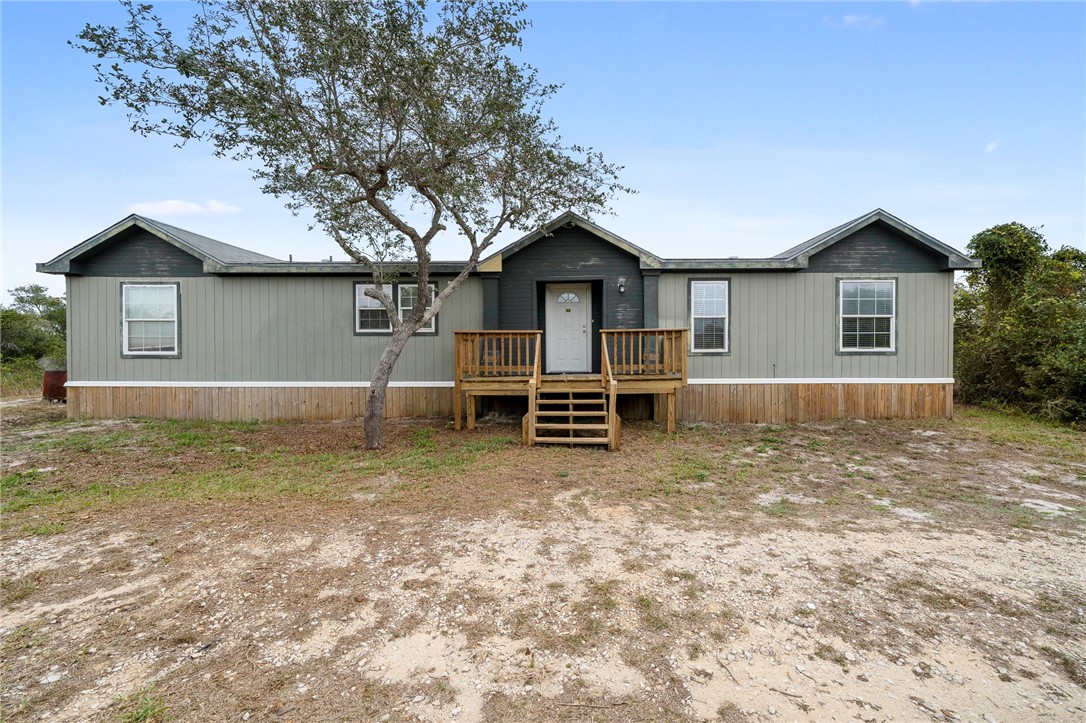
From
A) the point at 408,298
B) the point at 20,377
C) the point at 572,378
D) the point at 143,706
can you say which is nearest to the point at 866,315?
the point at 572,378

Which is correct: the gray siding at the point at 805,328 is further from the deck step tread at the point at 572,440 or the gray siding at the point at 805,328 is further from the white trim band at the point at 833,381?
the deck step tread at the point at 572,440

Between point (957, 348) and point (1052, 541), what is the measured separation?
10.8 metres

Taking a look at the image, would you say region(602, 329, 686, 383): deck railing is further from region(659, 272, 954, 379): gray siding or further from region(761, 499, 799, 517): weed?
region(761, 499, 799, 517): weed

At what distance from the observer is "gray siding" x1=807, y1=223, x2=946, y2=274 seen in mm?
9312

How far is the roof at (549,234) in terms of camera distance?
29.5 feet

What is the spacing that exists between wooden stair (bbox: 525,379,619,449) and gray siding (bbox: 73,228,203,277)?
303 inches

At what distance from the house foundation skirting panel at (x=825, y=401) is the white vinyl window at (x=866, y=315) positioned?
0.83 m

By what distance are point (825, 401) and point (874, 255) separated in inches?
125

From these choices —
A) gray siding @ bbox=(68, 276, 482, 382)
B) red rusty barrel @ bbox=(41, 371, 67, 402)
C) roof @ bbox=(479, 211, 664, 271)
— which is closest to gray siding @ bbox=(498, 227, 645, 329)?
roof @ bbox=(479, 211, 664, 271)

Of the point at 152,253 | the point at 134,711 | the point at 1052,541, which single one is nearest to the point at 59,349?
the point at 152,253

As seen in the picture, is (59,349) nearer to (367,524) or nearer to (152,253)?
(152,253)

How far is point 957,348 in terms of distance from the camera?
1198 centimetres

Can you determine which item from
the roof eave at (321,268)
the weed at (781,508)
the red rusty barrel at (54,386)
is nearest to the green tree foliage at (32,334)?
the red rusty barrel at (54,386)

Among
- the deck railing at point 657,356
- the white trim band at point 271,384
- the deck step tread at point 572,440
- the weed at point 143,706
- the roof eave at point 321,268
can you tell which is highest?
the roof eave at point 321,268
